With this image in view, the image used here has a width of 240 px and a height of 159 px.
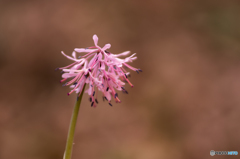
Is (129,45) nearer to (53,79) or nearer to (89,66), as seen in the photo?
(53,79)

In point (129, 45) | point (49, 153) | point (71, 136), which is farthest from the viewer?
point (129, 45)

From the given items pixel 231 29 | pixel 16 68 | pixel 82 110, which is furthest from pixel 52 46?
pixel 231 29

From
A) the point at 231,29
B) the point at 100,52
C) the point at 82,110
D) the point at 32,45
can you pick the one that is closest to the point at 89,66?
the point at 100,52

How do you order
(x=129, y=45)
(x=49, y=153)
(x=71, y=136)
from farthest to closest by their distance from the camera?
1. (x=129, y=45)
2. (x=49, y=153)
3. (x=71, y=136)

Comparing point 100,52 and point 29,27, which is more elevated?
point 29,27

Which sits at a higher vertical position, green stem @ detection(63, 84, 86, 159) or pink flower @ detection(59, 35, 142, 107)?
pink flower @ detection(59, 35, 142, 107)

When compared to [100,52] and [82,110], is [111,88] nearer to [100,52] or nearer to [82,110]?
[100,52]

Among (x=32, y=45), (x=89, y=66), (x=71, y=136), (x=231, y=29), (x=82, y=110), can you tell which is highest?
(x=231, y=29)

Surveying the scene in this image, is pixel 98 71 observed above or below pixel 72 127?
above

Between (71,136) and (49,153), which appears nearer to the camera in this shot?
(71,136)

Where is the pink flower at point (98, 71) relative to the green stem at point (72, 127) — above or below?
above
